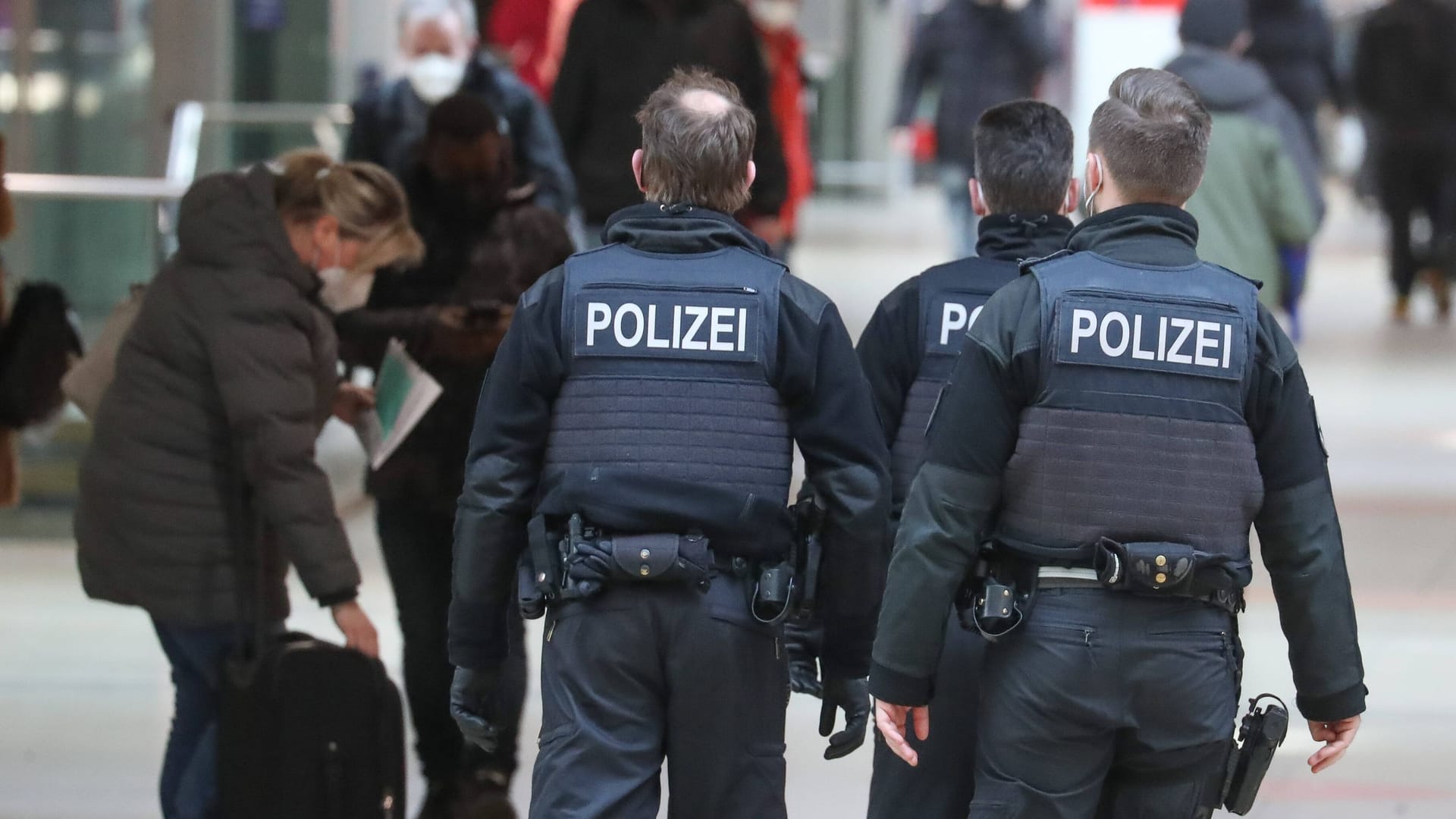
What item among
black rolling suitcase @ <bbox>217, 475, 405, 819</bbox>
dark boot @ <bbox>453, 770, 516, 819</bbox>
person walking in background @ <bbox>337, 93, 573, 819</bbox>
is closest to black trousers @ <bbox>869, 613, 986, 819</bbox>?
black rolling suitcase @ <bbox>217, 475, 405, 819</bbox>

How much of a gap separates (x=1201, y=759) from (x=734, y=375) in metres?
0.91

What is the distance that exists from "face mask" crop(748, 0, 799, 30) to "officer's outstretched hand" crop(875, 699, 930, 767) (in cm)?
859

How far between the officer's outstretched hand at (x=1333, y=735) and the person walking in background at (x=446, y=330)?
75.8 inches

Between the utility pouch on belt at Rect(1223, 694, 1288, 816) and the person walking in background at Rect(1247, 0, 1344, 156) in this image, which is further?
the person walking in background at Rect(1247, 0, 1344, 156)

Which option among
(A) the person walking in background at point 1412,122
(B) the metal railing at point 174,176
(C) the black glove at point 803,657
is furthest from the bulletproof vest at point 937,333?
(A) the person walking in background at point 1412,122

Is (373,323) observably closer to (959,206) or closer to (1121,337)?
(1121,337)

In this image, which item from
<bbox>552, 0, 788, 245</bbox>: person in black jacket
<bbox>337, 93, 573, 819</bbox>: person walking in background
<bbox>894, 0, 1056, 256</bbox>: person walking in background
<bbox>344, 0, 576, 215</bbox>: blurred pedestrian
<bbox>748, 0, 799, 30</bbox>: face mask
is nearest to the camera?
<bbox>337, 93, 573, 819</bbox>: person walking in background

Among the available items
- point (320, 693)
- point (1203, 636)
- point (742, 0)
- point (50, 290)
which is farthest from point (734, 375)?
point (742, 0)

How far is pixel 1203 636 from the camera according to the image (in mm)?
3021

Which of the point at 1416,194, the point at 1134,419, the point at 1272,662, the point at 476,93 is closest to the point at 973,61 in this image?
the point at 1416,194

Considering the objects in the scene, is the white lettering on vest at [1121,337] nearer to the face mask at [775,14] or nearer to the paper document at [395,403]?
the paper document at [395,403]

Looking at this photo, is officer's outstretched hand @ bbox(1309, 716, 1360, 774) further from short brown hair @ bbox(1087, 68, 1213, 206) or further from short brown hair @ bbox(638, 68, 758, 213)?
short brown hair @ bbox(638, 68, 758, 213)

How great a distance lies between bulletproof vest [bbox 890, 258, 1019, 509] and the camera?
148 inches

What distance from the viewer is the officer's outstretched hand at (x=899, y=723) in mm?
3061
